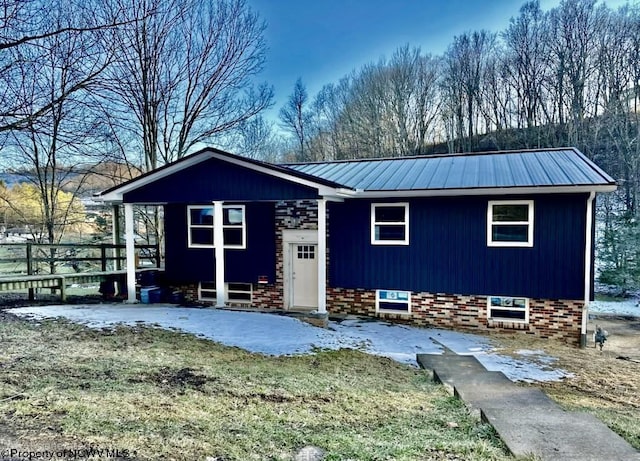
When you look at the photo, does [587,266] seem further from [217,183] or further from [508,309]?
[217,183]

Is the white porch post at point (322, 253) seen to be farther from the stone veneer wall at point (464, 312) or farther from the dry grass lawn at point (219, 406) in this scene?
the dry grass lawn at point (219, 406)

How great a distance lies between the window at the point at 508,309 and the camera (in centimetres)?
949

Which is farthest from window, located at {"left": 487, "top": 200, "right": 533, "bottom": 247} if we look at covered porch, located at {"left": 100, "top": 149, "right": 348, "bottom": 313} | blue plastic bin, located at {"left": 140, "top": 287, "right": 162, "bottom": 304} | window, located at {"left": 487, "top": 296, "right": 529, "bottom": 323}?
blue plastic bin, located at {"left": 140, "top": 287, "right": 162, "bottom": 304}

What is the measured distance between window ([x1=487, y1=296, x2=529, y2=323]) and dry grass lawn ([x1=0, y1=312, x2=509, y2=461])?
14.4ft

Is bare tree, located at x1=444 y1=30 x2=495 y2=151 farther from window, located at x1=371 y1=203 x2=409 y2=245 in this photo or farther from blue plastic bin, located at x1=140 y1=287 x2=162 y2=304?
blue plastic bin, located at x1=140 y1=287 x2=162 y2=304

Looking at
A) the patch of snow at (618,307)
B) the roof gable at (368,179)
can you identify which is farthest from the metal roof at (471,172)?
the patch of snow at (618,307)

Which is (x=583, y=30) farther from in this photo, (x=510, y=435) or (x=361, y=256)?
(x=510, y=435)

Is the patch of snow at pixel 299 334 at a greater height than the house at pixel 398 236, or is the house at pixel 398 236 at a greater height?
the house at pixel 398 236

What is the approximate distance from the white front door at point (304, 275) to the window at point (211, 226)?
1583 mm

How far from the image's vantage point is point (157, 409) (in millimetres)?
3713

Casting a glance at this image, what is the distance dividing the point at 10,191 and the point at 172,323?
43.0 feet

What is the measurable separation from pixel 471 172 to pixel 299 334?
5.98m

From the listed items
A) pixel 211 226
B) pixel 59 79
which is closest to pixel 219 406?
pixel 59 79

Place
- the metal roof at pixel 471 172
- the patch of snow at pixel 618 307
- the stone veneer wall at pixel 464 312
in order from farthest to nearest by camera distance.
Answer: the patch of snow at pixel 618 307, the stone veneer wall at pixel 464 312, the metal roof at pixel 471 172
